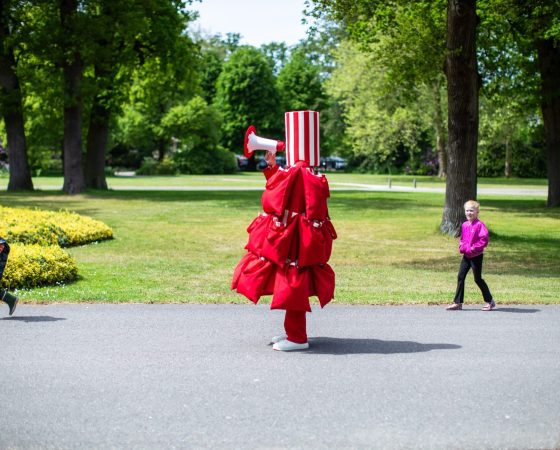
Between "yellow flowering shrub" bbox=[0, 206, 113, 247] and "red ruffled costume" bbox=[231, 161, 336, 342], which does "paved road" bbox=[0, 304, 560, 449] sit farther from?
"yellow flowering shrub" bbox=[0, 206, 113, 247]

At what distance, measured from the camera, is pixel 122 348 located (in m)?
7.80

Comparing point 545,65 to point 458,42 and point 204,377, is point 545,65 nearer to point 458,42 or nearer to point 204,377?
point 458,42

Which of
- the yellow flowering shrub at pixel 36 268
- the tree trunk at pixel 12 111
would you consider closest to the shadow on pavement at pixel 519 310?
the yellow flowering shrub at pixel 36 268

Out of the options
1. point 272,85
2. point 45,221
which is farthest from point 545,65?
point 272,85

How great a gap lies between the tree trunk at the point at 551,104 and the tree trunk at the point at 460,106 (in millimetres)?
9875

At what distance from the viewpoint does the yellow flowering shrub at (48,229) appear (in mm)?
15109

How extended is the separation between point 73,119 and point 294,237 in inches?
1192

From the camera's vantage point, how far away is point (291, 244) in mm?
7496

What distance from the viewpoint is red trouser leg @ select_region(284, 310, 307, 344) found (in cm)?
775

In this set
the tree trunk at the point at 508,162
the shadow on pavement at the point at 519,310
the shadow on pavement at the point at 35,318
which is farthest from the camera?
the tree trunk at the point at 508,162

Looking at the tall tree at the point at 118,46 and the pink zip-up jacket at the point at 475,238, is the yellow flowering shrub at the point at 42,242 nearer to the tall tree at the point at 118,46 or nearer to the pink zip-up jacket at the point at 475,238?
the pink zip-up jacket at the point at 475,238

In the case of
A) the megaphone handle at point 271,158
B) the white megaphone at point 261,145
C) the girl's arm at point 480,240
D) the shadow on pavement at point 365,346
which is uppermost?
the white megaphone at point 261,145

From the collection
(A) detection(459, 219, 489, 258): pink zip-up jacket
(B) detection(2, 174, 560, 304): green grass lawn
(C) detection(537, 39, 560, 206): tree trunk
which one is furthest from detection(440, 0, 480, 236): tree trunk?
(C) detection(537, 39, 560, 206): tree trunk

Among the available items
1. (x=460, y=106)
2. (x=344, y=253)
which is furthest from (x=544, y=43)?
(x=344, y=253)
